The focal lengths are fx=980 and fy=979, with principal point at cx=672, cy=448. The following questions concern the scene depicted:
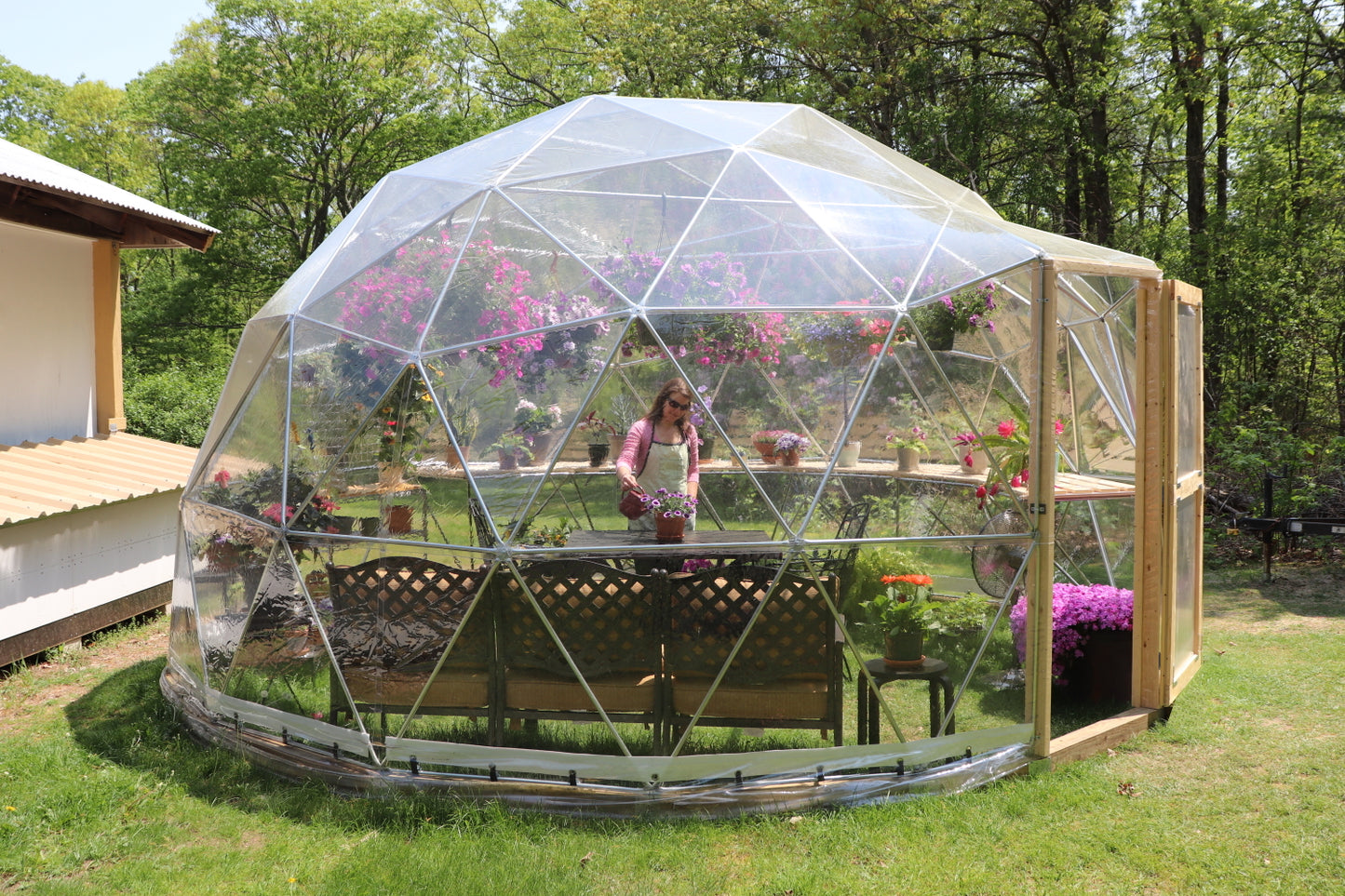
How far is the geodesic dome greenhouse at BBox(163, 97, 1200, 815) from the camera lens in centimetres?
589

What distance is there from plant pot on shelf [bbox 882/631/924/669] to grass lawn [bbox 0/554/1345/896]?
2.71 ft

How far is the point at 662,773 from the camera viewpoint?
580cm

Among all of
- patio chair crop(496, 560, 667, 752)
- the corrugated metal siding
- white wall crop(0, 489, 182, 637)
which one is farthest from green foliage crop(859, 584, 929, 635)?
white wall crop(0, 489, 182, 637)

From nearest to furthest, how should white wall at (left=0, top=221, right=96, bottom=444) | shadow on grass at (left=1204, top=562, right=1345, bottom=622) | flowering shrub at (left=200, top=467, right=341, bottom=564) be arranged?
flowering shrub at (left=200, top=467, right=341, bottom=564), shadow on grass at (left=1204, top=562, right=1345, bottom=622), white wall at (left=0, top=221, right=96, bottom=444)

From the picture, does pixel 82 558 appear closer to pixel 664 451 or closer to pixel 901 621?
pixel 664 451

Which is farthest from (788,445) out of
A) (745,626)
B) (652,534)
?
(745,626)

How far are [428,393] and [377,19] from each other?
71.0 ft

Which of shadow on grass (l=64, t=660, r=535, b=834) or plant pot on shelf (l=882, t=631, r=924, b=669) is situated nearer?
shadow on grass (l=64, t=660, r=535, b=834)

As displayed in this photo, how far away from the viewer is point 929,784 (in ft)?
19.7

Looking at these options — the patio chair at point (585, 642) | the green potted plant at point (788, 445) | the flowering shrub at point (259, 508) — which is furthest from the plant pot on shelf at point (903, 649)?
the flowering shrub at point (259, 508)

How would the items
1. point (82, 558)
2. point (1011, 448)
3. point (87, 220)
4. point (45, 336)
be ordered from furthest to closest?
point (87, 220) < point (45, 336) < point (82, 558) < point (1011, 448)

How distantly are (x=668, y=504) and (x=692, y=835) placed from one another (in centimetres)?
190

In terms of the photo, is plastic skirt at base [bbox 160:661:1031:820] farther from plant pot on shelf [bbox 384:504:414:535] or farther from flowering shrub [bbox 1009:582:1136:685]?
flowering shrub [bbox 1009:582:1136:685]

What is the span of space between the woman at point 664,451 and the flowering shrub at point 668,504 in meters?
0.11
